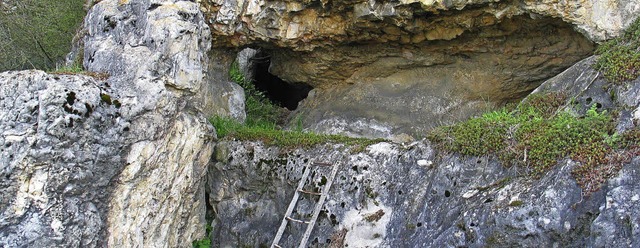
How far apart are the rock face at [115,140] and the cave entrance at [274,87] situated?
16.0 ft

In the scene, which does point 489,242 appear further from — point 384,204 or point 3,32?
point 3,32

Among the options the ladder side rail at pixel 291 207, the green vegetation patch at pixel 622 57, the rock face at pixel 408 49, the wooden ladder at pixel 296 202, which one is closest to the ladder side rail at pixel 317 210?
the wooden ladder at pixel 296 202

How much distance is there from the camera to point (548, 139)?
224 inches

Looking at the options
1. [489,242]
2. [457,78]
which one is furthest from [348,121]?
[489,242]

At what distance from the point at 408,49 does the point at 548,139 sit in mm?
4408

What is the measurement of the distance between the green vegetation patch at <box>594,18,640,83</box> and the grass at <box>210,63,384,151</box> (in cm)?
290

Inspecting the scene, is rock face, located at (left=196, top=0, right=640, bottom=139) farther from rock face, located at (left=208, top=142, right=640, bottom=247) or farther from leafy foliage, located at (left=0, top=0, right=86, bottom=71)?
leafy foliage, located at (left=0, top=0, right=86, bottom=71)

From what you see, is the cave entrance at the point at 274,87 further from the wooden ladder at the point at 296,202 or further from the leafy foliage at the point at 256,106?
the wooden ladder at the point at 296,202

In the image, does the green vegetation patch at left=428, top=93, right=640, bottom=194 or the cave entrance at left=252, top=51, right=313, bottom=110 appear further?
the cave entrance at left=252, top=51, right=313, bottom=110

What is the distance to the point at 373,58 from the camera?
1015 centimetres

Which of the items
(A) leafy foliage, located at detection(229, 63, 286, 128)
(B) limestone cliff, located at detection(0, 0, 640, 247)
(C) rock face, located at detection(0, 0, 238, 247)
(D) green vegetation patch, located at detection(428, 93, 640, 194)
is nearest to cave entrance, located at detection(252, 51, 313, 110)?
(A) leafy foliage, located at detection(229, 63, 286, 128)

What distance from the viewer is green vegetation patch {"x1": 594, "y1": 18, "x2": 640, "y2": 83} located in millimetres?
6078

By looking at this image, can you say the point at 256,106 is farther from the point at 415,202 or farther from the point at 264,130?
the point at 415,202

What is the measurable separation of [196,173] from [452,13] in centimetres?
461
